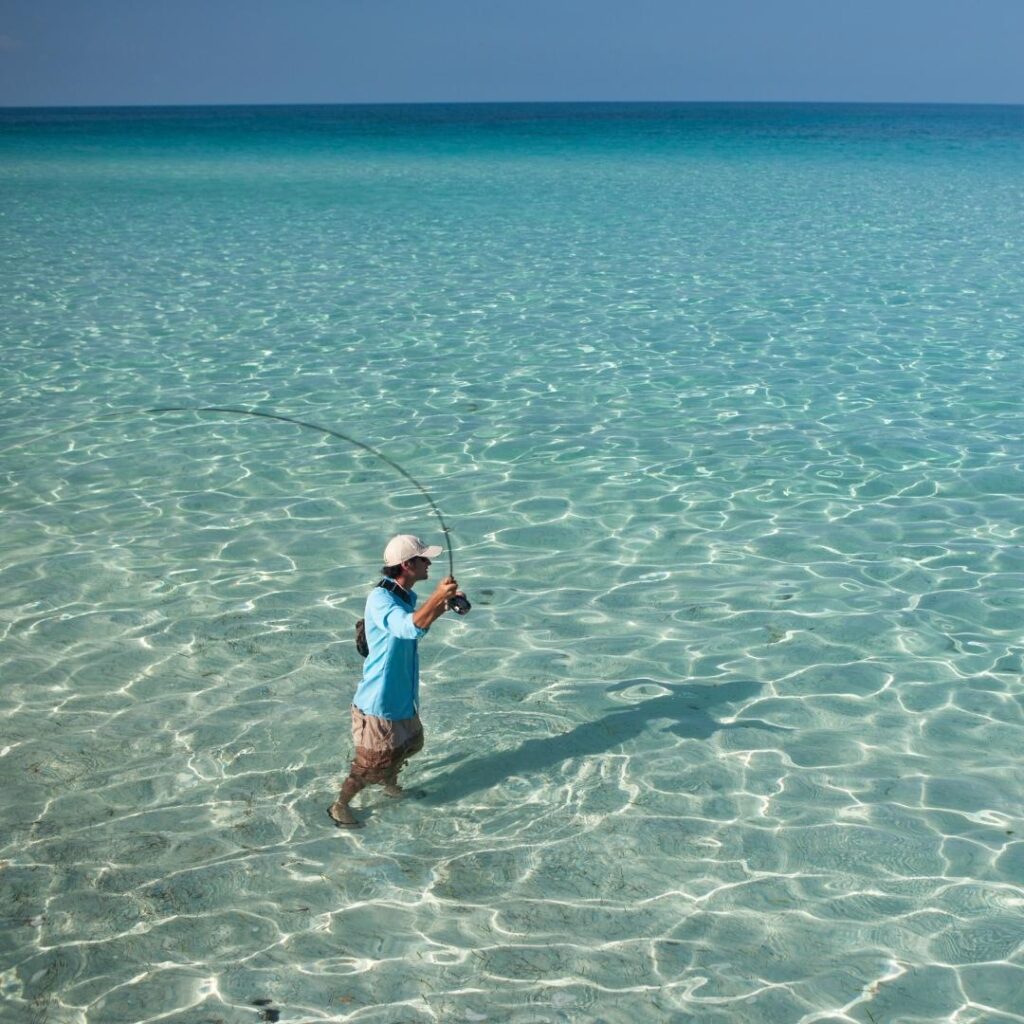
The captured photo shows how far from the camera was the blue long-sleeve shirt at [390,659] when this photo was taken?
4.91m

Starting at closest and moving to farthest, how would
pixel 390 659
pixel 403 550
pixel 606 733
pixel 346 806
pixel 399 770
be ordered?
pixel 403 550, pixel 390 659, pixel 346 806, pixel 399 770, pixel 606 733

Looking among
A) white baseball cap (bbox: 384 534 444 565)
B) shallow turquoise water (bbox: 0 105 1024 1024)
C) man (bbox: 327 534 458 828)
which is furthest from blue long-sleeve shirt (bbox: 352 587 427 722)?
shallow turquoise water (bbox: 0 105 1024 1024)

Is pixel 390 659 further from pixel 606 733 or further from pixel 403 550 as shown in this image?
pixel 606 733

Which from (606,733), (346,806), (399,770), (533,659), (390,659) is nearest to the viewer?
(390,659)

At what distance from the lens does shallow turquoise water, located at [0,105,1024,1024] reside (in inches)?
182

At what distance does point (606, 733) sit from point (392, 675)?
58.4 inches

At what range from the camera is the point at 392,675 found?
16.7 ft

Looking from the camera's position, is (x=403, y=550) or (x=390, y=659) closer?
(x=403, y=550)

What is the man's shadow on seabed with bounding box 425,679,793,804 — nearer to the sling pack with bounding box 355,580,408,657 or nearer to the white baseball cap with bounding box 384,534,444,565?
the sling pack with bounding box 355,580,408,657

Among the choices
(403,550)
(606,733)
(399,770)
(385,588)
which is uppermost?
(403,550)

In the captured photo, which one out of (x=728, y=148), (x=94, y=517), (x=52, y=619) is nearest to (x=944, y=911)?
(x=52, y=619)

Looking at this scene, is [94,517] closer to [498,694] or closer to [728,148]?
[498,694]

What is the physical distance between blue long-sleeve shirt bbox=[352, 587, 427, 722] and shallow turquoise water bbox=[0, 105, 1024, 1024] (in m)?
0.57

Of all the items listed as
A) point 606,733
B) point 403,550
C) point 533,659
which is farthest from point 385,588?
point 533,659
